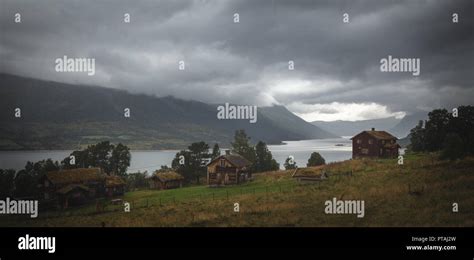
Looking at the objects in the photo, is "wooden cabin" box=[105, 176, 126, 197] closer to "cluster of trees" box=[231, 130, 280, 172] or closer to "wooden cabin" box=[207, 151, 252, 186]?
"wooden cabin" box=[207, 151, 252, 186]

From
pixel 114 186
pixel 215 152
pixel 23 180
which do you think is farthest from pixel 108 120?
pixel 215 152

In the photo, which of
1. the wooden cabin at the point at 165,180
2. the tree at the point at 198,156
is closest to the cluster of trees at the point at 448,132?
the tree at the point at 198,156

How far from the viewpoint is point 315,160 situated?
63.3 ft

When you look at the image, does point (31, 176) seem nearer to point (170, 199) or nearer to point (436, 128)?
point (170, 199)

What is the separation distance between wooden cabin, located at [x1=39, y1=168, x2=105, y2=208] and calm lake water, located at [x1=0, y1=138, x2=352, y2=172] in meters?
1.32

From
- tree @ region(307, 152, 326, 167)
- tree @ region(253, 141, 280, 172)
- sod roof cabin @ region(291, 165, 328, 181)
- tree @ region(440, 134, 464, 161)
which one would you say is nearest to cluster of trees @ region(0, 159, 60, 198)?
tree @ region(253, 141, 280, 172)

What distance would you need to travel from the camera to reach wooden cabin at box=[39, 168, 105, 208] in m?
17.1

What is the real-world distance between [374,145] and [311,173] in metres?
4.90

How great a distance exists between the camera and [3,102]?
17.7 meters

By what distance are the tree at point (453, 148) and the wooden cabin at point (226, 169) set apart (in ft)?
41.6

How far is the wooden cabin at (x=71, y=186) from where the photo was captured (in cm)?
1711

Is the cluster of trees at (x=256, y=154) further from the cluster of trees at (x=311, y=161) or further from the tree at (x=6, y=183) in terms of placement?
the tree at (x=6, y=183)
